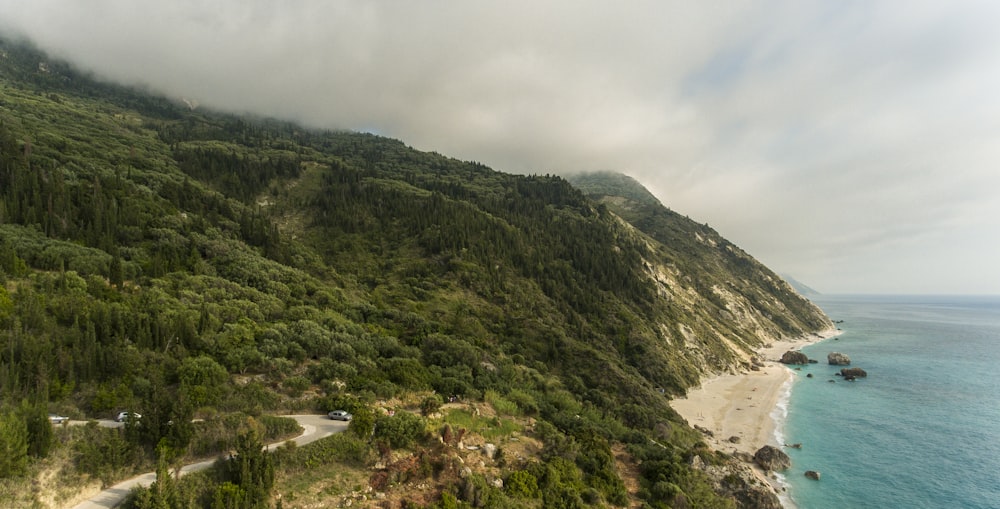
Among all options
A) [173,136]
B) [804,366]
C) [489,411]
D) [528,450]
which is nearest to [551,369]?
[489,411]

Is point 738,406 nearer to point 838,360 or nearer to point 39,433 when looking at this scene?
point 838,360

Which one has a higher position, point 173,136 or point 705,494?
point 173,136

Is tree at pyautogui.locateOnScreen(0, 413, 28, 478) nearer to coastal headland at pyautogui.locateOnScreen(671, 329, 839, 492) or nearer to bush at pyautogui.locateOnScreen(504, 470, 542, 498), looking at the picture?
bush at pyautogui.locateOnScreen(504, 470, 542, 498)

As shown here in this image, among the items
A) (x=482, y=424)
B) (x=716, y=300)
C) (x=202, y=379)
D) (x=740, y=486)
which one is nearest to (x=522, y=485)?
(x=482, y=424)

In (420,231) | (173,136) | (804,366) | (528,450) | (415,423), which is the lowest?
(804,366)

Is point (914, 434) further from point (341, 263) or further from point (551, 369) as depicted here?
point (341, 263)

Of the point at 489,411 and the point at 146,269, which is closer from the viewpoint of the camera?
the point at 489,411
